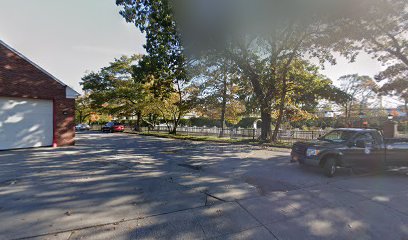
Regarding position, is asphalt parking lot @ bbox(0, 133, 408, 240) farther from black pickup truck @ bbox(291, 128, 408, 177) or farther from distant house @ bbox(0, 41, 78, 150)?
distant house @ bbox(0, 41, 78, 150)

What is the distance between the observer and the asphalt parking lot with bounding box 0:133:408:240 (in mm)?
3396

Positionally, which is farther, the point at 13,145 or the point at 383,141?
the point at 13,145

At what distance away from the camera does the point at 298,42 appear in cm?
1496

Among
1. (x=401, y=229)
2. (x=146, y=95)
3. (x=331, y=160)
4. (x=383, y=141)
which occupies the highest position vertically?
(x=146, y=95)

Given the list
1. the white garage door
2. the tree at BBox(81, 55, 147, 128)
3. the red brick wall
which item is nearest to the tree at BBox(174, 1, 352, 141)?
the red brick wall

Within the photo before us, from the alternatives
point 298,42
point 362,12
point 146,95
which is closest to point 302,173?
point 362,12

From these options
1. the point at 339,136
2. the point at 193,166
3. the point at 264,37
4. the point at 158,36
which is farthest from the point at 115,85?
the point at 339,136

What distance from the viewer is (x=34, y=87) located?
39.0 ft

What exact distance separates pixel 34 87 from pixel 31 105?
0.99 m

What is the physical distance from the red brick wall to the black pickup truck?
12785mm

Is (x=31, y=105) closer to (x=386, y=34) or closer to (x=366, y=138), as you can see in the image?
(x=366, y=138)

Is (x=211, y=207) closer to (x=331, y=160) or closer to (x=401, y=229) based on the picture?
(x=401, y=229)

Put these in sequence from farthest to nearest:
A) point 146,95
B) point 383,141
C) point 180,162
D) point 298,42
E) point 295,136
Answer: point 146,95 → point 295,136 → point 298,42 → point 180,162 → point 383,141

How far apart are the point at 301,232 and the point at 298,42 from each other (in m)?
14.4
